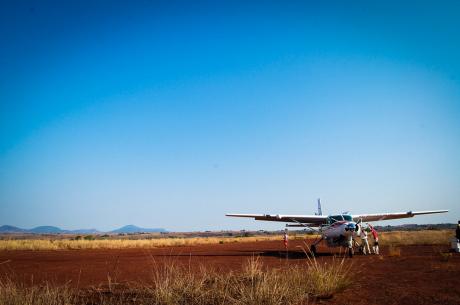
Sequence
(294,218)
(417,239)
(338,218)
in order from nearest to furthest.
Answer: (338,218)
(294,218)
(417,239)

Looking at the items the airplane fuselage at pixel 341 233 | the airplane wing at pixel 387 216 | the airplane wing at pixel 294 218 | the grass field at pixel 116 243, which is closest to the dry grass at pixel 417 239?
the grass field at pixel 116 243

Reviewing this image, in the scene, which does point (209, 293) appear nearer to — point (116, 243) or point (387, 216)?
point (387, 216)

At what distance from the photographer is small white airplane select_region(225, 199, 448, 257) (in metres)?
17.2

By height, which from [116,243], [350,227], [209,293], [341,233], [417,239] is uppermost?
[350,227]

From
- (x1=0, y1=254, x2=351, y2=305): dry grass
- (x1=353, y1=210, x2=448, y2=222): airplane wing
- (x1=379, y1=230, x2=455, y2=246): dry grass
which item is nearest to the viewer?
(x1=0, y1=254, x2=351, y2=305): dry grass

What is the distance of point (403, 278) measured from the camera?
30.6 feet

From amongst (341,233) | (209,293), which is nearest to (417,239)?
(341,233)

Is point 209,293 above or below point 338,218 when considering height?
below

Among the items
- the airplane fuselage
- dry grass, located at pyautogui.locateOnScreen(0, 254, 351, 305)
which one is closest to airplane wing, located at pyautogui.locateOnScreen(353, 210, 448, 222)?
the airplane fuselage

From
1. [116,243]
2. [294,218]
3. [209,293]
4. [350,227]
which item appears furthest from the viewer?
[116,243]

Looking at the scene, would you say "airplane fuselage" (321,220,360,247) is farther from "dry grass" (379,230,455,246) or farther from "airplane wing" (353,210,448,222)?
"dry grass" (379,230,455,246)

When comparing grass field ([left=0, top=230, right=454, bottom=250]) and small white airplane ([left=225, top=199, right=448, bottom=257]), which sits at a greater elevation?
small white airplane ([left=225, top=199, right=448, bottom=257])

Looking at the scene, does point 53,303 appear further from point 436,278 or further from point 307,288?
point 436,278

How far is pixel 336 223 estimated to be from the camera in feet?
61.1
